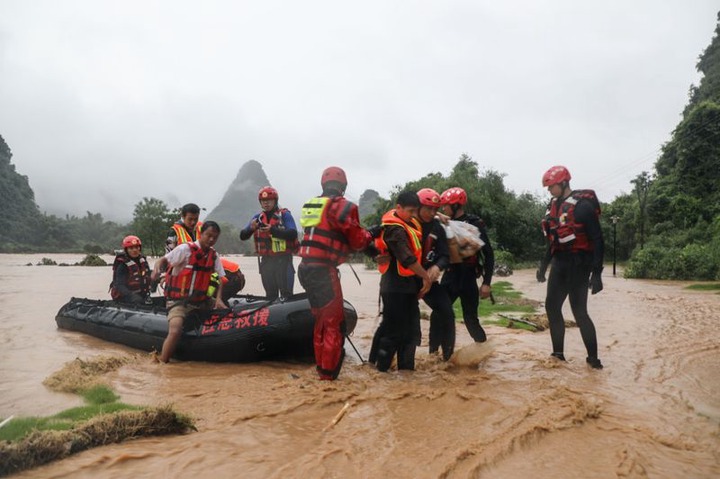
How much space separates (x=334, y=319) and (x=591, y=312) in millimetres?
7188

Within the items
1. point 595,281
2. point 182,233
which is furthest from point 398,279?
point 182,233

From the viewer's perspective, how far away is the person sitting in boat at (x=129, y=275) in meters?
7.45

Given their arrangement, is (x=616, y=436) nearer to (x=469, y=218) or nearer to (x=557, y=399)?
(x=557, y=399)

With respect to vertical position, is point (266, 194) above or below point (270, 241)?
above

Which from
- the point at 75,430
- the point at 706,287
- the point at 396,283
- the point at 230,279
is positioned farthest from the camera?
the point at 706,287

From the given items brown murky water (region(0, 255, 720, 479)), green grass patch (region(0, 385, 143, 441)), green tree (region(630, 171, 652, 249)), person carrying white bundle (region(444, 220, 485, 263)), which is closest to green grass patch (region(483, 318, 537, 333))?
brown murky water (region(0, 255, 720, 479))

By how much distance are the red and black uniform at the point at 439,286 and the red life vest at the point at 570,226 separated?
1.15 metres

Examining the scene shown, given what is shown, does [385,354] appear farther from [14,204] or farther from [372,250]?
[14,204]

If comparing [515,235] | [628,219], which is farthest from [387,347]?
[628,219]

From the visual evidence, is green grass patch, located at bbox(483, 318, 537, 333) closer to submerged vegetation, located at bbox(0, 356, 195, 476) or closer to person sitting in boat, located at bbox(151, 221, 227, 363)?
person sitting in boat, located at bbox(151, 221, 227, 363)

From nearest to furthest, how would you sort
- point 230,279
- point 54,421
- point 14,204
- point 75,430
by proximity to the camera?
point 75,430, point 54,421, point 230,279, point 14,204

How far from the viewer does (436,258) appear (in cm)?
453

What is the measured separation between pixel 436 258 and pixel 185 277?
2.90 metres

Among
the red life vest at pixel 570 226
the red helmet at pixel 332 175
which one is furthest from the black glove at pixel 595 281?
the red helmet at pixel 332 175
